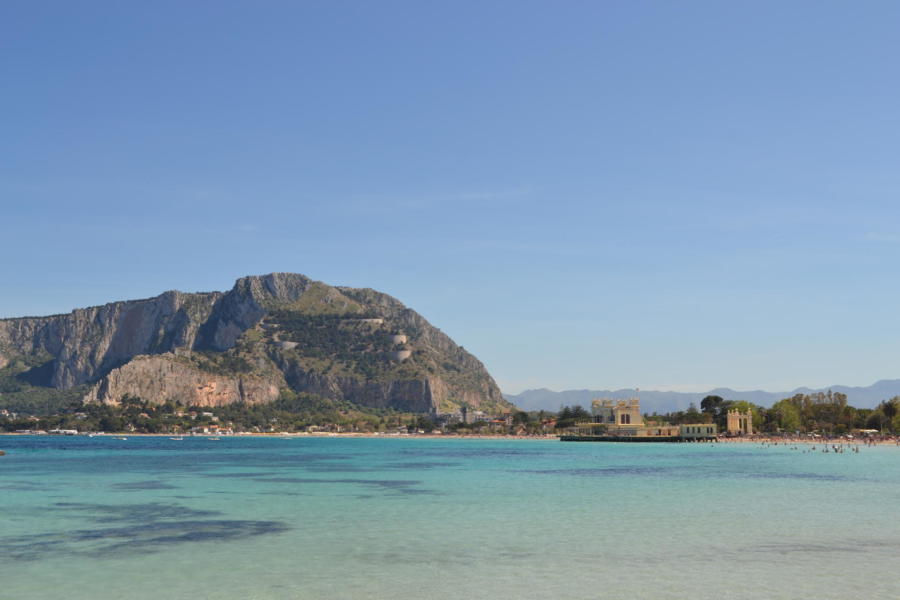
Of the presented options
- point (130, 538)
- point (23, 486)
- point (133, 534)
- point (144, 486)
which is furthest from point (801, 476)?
point (23, 486)

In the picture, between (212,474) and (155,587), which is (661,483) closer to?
(212,474)

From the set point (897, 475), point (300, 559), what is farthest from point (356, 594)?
point (897, 475)

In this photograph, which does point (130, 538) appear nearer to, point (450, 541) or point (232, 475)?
point (450, 541)

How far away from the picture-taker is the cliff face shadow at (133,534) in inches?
1377

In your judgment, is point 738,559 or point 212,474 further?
point 212,474

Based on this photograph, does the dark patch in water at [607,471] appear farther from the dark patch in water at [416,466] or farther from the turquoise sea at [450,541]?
the turquoise sea at [450,541]

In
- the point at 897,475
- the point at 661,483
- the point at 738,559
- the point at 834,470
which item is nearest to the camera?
the point at 738,559

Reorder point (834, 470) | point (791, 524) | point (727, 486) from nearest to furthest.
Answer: point (791, 524) → point (727, 486) → point (834, 470)

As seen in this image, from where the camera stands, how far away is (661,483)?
7338 centimetres

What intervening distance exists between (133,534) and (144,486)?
32.9 metres

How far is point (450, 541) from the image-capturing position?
37.4m

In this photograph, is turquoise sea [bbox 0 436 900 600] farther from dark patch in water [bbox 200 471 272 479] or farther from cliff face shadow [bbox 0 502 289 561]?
dark patch in water [bbox 200 471 272 479]

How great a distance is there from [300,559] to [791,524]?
26.0 m

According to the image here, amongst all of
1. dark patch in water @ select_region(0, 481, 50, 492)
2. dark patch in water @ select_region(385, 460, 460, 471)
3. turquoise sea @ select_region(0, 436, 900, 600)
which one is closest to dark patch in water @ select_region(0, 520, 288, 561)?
turquoise sea @ select_region(0, 436, 900, 600)
